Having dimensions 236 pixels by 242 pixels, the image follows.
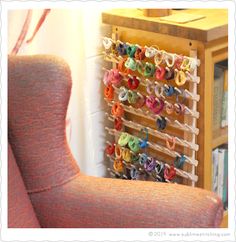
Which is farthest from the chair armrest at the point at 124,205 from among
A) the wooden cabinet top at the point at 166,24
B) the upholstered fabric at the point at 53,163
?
the wooden cabinet top at the point at 166,24

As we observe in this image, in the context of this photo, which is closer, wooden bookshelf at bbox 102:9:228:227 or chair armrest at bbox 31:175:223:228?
chair armrest at bbox 31:175:223:228

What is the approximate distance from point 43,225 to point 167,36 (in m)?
→ 0.34

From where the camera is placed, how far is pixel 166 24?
758mm

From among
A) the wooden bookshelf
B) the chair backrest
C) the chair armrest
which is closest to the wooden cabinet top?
the wooden bookshelf

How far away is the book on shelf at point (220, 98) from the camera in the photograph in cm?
71

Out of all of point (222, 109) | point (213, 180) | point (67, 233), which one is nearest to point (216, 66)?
point (222, 109)

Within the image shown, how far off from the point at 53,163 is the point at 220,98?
0.89 feet

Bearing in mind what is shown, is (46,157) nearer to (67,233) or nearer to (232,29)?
(67,233)

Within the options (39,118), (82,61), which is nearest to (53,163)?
(39,118)

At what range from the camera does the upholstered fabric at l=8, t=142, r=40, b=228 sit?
25.5 inches

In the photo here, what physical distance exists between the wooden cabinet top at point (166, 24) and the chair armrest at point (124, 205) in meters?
0.23

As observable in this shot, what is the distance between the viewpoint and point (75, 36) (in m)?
0.81

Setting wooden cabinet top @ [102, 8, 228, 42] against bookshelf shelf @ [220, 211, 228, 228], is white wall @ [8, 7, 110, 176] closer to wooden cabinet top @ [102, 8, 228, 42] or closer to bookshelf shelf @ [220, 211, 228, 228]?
wooden cabinet top @ [102, 8, 228, 42]

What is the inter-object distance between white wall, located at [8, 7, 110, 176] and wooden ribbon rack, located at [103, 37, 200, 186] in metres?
0.02
